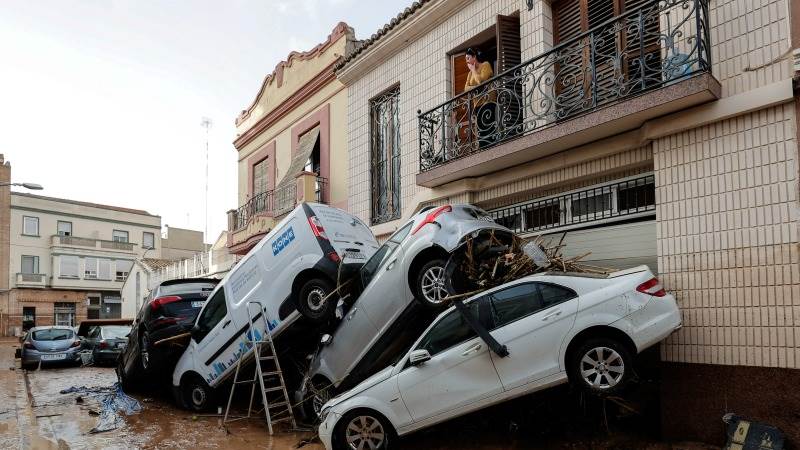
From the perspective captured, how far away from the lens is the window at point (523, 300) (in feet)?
21.0

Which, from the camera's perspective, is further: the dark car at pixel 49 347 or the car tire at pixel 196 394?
the dark car at pixel 49 347

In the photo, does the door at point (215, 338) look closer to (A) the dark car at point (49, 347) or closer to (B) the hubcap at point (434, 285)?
(B) the hubcap at point (434, 285)

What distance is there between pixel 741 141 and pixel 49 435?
9.92 meters

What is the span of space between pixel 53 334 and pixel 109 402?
32.2 ft

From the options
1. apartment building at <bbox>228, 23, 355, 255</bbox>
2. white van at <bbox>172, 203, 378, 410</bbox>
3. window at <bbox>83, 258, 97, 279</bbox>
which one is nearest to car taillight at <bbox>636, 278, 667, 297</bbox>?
white van at <bbox>172, 203, 378, 410</bbox>

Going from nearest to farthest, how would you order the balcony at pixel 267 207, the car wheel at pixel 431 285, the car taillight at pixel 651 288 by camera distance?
the car taillight at pixel 651 288 → the car wheel at pixel 431 285 → the balcony at pixel 267 207

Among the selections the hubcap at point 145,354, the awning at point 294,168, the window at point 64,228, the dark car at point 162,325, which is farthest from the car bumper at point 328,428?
the window at point 64,228

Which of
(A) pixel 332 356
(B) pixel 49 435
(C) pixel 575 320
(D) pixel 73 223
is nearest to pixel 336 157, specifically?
(A) pixel 332 356

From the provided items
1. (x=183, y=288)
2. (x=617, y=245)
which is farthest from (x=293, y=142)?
(x=617, y=245)

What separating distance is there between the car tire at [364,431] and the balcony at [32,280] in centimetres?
4482

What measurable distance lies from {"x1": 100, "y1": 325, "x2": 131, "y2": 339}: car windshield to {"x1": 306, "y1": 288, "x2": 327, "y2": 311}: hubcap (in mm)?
13252

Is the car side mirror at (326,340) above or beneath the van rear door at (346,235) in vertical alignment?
beneath

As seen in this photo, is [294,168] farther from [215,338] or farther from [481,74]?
[481,74]

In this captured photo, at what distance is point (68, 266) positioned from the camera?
46.3m
